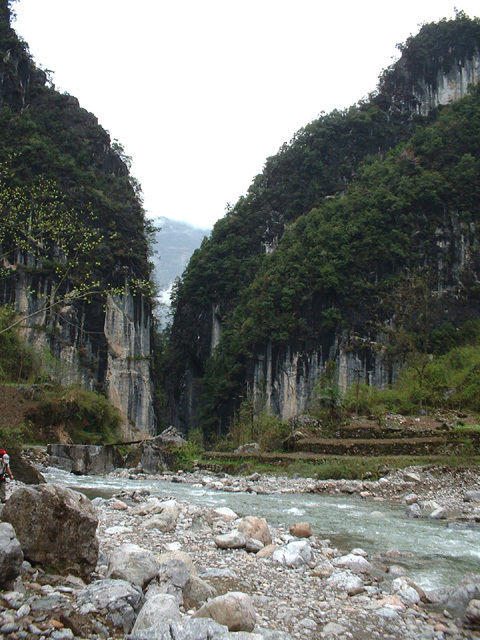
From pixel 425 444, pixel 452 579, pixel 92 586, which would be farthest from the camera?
pixel 425 444

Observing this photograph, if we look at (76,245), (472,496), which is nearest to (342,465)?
(472,496)

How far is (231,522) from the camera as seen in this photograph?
9391 millimetres

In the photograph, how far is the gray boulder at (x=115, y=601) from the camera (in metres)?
4.10

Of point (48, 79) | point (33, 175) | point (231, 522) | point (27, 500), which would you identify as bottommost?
point (231, 522)

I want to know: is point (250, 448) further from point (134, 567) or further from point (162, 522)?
point (134, 567)

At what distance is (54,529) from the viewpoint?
5227mm

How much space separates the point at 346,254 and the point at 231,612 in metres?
46.1

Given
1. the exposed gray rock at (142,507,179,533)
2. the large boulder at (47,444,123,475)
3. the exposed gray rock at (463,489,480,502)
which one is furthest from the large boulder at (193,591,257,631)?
the large boulder at (47,444,123,475)

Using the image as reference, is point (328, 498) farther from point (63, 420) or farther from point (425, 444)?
point (63, 420)

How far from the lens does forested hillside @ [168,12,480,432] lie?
46.8 m

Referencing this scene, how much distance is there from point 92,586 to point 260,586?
1.94m

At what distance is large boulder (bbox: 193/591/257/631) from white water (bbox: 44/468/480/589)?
2.68m

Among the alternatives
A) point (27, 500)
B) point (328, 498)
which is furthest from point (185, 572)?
point (328, 498)

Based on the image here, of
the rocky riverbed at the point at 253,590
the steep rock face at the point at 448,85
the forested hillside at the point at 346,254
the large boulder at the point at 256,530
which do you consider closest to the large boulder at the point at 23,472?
the rocky riverbed at the point at 253,590
